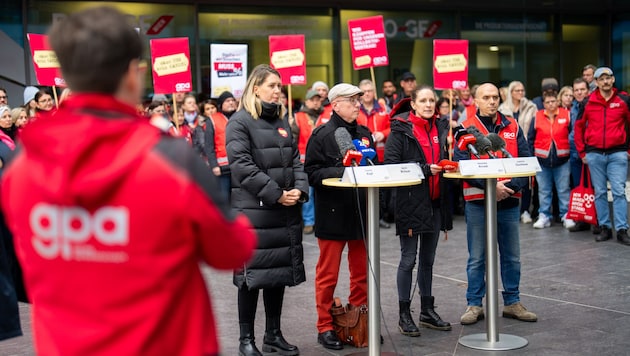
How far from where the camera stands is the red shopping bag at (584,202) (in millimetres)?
10492

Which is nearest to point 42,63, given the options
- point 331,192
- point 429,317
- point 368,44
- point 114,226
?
point 368,44

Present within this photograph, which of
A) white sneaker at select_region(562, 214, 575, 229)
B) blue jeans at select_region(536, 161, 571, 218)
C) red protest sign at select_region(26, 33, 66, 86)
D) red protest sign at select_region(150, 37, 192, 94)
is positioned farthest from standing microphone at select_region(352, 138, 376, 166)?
blue jeans at select_region(536, 161, 571, 218)

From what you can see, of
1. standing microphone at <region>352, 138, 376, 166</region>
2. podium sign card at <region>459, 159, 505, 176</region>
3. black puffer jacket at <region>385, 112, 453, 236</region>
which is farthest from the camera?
black puffer jacket at <region>385, 112, 453, 236</region>

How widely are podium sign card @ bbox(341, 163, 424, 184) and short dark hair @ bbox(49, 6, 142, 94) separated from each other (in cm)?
274

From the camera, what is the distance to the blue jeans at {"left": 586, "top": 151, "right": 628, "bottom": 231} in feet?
32.5

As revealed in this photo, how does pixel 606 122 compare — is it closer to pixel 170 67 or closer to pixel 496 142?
pixel 496 142

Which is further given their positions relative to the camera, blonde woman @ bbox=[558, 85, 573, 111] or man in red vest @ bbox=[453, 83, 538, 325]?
blonde woman @ bbox=[558, 85, 573, 111]

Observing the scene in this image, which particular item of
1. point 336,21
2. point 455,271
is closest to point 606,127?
point 455,271

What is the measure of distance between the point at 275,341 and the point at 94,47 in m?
3.99

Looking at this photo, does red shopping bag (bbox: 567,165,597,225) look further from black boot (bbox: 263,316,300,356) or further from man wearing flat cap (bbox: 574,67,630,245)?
black boot (bbox: 263,316,300,356)

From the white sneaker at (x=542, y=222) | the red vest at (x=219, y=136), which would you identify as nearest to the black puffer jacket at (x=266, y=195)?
the red vest at (x=219, y=136)

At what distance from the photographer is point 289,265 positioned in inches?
221

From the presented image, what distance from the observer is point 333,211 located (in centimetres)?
592

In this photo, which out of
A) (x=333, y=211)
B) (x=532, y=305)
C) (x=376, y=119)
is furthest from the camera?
(x=376, y=119)
